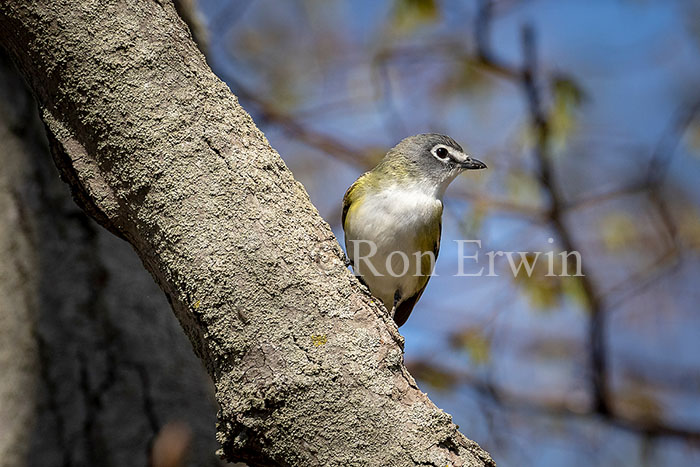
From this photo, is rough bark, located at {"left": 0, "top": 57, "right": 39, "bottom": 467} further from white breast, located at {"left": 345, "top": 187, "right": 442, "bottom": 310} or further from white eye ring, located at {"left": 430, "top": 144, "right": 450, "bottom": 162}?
white eye ring, located at {"left": 430, "top": 144, "right": 450, "bottom": 162}

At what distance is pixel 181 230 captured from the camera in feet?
5.99

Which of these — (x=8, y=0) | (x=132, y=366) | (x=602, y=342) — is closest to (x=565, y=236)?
(x=602, y=342)

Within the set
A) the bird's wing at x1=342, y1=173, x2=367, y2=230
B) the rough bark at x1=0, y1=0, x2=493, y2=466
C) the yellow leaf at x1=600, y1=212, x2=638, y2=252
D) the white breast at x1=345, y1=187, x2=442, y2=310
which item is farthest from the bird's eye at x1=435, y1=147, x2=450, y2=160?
the yellow leaf at x1=600, y1=212, x2=638, y2=252

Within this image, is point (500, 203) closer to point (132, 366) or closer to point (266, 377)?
point (132, 366)

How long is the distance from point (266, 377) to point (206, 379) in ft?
5.55

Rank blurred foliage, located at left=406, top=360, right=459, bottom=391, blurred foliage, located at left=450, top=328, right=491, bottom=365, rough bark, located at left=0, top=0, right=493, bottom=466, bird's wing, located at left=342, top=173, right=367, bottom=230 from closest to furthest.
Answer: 1. rough bark, located at left=0, top=0, right=493, bottom=466
2. bird's wing, located at left=342, top=173, right=367, bottom=230
3. blurred foliage, located at left=450, top=328, right=491, bottom=365
4. blurred foliage, located at left=406, top=360, right=459, bottom=391

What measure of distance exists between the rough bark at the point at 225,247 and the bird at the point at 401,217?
78.1 inches

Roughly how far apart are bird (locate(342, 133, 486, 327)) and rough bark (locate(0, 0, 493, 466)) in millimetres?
1984

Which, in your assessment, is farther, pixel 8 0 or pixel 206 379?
pixel 206 379

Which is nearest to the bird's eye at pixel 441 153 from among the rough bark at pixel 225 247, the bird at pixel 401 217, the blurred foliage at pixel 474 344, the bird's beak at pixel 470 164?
the bird at pixel 401 217

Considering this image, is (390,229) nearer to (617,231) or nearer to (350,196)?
(350,196)

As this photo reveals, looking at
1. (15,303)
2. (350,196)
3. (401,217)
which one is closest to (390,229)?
(401,217)

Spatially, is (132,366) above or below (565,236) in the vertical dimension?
below

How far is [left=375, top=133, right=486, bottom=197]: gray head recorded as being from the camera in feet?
13.7
